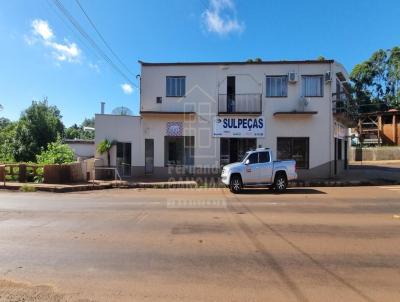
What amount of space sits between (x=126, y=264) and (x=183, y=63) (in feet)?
66.6

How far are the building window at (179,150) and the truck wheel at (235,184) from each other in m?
7.87

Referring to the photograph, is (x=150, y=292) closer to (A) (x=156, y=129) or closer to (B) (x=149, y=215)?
(B) (x=149, y=215)

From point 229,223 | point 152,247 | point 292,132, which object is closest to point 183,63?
point 292,132

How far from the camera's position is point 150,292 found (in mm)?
5289

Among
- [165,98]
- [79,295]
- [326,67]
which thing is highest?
[326,67]

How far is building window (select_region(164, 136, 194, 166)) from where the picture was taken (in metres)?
25.7

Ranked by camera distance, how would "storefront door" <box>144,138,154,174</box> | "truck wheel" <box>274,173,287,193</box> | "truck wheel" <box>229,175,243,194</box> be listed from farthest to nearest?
"storefront door" <box>144,138,154,174</box>
"truck wheel" <box>274,173,287,193</box>
"truck wheel" <box>229,175,243,194</box>

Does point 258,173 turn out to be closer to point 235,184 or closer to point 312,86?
point 235,184

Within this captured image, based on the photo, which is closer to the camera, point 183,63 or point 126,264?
point 126,264

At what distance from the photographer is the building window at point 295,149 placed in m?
25.0

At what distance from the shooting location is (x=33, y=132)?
4097 centimetres

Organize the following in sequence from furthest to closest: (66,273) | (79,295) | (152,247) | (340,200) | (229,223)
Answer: (340,200) → (229,223) → (152,247) → (66,273) → (79,295)

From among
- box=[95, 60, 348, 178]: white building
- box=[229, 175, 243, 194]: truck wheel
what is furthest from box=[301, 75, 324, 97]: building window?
box=[229, 175, 243, 194]: truck wheel

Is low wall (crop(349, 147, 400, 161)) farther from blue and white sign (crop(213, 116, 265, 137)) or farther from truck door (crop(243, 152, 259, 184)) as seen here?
truck door (crop(243, 152, 259, 184))
